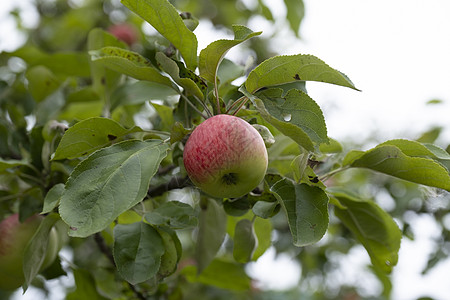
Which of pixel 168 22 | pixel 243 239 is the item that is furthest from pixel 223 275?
pixel 168 22

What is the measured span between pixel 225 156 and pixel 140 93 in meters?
0.63

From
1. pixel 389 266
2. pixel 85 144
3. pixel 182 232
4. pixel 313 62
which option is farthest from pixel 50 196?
pixel 182 232

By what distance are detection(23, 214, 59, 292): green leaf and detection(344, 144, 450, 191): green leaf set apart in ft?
2.35

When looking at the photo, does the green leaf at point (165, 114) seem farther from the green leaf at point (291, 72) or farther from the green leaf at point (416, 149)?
the green leaf at point (416, 149)

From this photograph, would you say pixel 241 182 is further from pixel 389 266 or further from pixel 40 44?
pixel 40 44

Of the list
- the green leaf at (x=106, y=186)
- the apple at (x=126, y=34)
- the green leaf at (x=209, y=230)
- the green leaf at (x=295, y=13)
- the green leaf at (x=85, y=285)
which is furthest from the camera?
the apple at (x=126, y=34)

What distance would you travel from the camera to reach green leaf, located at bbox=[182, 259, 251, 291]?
1807mm

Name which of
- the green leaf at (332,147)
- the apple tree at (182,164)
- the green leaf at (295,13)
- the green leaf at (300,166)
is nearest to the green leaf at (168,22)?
the apple tree at (182,164)

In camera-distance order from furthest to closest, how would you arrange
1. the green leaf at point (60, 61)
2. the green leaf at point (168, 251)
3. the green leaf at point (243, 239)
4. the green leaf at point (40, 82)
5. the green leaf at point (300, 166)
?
the green leaf at point (60, 61), the green leaf at point (40, 82), the green leaf at point (243, 239), the green leaf at point (168, 251), the green leaf at point (300, 166)

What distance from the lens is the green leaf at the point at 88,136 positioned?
3.48 ft

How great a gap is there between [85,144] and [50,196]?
0.13m

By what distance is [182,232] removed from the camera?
323cm

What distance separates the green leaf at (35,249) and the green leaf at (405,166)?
2.35 feet

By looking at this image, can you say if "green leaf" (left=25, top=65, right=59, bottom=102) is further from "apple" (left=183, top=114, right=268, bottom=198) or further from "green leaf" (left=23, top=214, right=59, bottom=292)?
"apple" (left=183, top=114, right=268, bottom=198)
